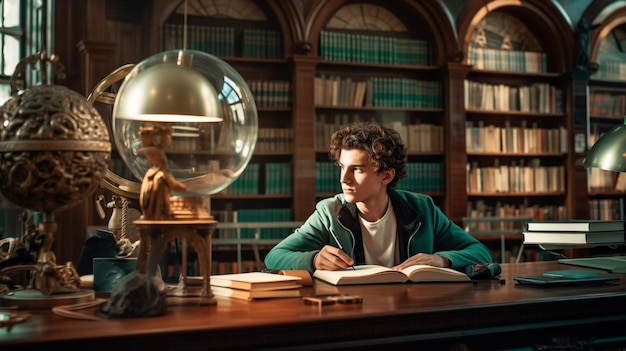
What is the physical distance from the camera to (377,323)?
146cm

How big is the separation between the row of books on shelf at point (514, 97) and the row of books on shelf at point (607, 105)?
1.56 feet

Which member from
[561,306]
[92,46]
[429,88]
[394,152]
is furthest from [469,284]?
[429,88]

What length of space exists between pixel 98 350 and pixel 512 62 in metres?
5.99

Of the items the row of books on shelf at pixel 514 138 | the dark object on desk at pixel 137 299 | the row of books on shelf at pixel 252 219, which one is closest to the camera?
the dark object on desk at pixel 137 299

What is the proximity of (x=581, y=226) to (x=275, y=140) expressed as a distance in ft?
11.4

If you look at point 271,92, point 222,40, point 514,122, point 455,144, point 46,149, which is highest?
point 222,40

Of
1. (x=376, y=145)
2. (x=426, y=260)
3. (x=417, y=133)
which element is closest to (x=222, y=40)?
(x=417, y=133)

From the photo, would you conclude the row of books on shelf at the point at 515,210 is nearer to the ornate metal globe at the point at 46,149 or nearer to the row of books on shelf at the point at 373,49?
the row of books on shelf at the point at 373,49

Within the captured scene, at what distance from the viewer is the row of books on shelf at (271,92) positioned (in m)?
5.72

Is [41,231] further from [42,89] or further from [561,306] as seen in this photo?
[561,306]

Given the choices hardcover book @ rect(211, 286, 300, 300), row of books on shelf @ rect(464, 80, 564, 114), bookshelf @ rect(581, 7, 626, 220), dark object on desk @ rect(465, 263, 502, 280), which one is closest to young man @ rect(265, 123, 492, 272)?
dark object on desk @ rect(465, 263, 502, 280)

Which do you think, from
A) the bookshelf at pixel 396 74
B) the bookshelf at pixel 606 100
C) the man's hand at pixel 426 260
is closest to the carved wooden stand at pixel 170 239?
the man's hand at pixel 426 260

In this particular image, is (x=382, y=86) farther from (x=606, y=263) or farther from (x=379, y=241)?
(x=606, y=263)

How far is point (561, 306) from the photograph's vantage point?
1.71 meters
